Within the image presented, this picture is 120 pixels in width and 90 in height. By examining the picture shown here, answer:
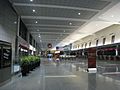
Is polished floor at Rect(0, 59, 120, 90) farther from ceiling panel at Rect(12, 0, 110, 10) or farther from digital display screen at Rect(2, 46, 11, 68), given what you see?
ceiling panel at Rect(12, 0, 110, 10)

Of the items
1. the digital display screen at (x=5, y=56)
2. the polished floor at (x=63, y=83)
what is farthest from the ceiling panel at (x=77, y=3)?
the polished floor at (x=63, y=83)

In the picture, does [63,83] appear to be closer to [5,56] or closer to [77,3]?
[5,56]

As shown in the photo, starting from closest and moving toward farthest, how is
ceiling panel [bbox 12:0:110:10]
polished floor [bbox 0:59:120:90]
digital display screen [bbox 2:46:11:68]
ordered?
polished floor [bbox 0:59:120:90] < digital display screen [bbox 2:46:11:68] < ceiling panel [bbox 12:0:110:10]

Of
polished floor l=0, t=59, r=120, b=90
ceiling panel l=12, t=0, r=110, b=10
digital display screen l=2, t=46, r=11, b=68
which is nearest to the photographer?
polished floor l=0, t=59, r=120, b=90

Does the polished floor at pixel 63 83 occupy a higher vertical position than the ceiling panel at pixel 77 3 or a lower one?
lower

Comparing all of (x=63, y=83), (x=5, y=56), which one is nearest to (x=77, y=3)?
(x=63, y=83)

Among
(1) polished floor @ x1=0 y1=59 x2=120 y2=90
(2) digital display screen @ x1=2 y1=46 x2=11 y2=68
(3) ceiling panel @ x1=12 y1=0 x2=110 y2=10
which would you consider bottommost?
(1) polished floor @ x1=0 y1=59 x2=120 y2=90

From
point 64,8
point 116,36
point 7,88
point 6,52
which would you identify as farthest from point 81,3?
point 116,36

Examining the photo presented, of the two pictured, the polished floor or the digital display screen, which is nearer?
the polished floor

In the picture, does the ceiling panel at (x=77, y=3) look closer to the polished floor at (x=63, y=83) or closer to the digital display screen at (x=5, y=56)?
the digital display screen at (x=5, y=56)

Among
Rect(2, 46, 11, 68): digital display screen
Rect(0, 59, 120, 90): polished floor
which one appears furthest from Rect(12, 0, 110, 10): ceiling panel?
Rect(0, 59, 120, 90): polished floor

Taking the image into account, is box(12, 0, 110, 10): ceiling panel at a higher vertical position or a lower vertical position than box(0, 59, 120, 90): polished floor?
higher

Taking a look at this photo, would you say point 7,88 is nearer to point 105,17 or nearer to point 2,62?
point 2,62

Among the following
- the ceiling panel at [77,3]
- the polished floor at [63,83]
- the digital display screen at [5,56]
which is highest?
the ceiling panel at [77,3]
